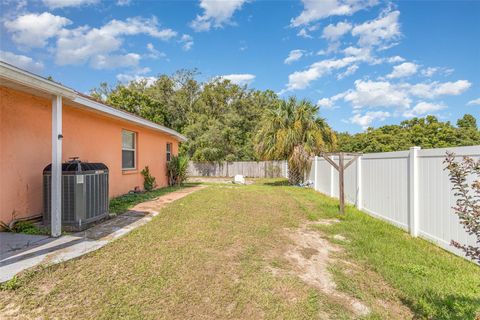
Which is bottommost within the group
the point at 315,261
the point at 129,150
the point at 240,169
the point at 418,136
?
the point at 315,261

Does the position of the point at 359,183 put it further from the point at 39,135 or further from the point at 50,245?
the point at 39,135

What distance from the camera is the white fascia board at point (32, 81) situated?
328cm

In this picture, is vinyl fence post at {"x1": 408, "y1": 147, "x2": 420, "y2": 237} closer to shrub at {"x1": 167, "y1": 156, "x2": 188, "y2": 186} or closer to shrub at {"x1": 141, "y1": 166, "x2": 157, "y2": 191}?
shrub at {"x1": 141, "y1": 166, "x2": 157, "y2": 191}

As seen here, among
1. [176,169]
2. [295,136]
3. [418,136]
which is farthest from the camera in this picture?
[418,136]

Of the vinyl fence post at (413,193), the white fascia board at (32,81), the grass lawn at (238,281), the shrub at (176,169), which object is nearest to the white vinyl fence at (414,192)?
the vinyl fence post at (413,193)

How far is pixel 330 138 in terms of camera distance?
44.5ft

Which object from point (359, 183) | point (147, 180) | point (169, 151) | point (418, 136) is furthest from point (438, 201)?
point (418, 136)

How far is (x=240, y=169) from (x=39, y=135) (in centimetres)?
1880

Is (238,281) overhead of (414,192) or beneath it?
beneath

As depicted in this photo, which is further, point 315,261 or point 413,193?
point 413,193

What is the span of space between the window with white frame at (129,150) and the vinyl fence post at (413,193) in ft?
26.0

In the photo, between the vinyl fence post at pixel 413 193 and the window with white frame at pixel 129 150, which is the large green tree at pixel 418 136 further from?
the window with white frame at pixel 129 150

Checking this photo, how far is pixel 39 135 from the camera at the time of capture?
15.9ft

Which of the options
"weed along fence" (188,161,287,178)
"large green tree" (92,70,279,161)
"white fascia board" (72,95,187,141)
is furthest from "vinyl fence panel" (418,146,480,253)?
"large green tree" (92,70,279,161)
